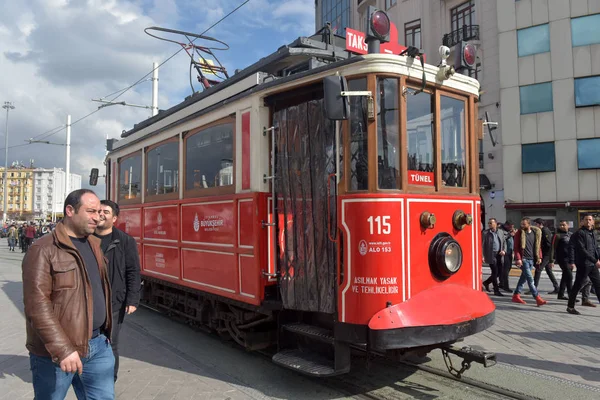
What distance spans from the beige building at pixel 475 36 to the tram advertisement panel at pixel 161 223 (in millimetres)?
16617

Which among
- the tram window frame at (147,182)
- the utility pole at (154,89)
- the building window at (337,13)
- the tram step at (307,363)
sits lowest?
the tram step at (307,363)

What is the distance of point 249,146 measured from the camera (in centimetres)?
511

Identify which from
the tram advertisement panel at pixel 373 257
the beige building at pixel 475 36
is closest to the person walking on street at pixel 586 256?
the tram advertisement panel at pixel 373 257

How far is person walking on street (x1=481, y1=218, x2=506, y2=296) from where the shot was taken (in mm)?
9672

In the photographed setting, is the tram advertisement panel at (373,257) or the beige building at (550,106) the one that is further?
the beige building at (550,106)

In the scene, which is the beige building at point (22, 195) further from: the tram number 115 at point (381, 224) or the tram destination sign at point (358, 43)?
the tram number 115 at point (381, 224)

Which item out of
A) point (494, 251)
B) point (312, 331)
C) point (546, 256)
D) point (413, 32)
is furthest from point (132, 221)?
point (413, 32)

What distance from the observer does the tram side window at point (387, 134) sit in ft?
13.8

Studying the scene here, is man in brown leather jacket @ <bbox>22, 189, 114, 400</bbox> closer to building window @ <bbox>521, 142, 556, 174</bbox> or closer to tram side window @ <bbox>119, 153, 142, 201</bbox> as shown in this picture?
tram side window @ <bbox>119, 153, 142, 201</bbox>

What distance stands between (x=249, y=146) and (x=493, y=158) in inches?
759

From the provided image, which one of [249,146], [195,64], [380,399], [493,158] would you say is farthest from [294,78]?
[493,158]

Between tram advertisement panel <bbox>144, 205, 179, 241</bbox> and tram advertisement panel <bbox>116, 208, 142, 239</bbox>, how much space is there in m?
0.30

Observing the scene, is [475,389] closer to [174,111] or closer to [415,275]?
[415,275]

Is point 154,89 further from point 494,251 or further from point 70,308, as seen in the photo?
point 70,308
